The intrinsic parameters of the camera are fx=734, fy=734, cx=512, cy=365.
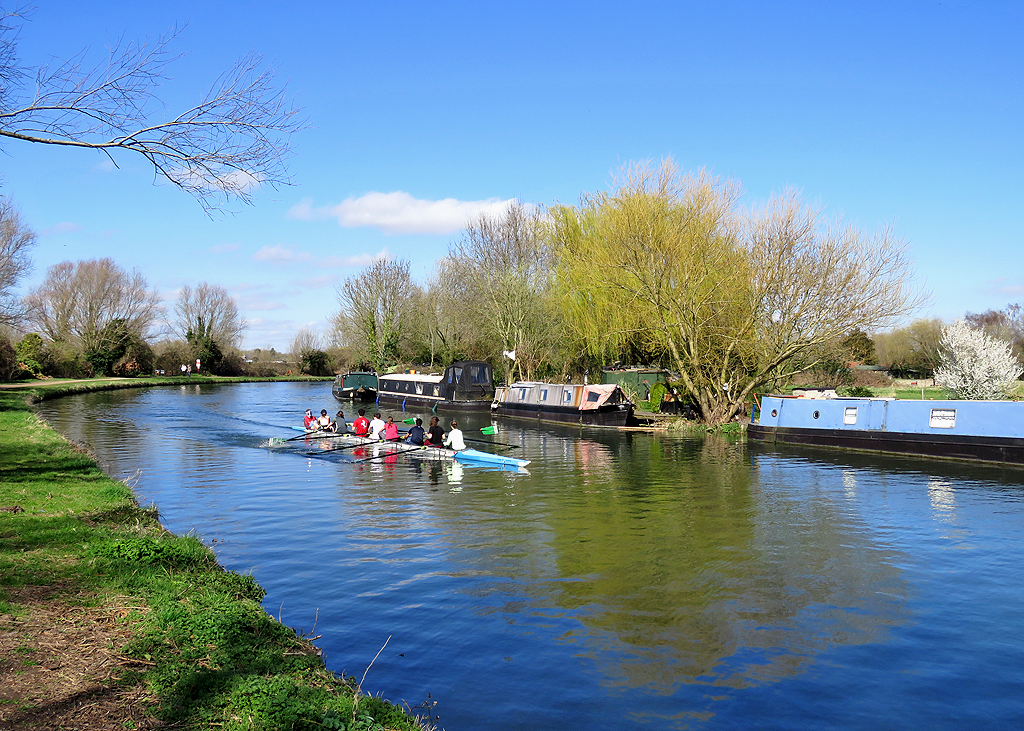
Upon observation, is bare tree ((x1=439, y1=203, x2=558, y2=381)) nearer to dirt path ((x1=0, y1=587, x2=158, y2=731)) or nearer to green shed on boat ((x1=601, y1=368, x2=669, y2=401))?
green shed on boat ((x1=601, y1=368, x2=669, y2=401))

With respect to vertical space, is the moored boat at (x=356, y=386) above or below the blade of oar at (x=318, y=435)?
above

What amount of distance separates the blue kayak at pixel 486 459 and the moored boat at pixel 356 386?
2869 cm

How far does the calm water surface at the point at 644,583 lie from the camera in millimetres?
7293

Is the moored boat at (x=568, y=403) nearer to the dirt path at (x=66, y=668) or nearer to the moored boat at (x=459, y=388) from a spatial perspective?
the moored boat at (x=459, y=388)

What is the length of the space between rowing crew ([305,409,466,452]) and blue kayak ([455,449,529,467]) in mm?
388

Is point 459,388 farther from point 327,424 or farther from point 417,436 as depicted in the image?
point 417,436

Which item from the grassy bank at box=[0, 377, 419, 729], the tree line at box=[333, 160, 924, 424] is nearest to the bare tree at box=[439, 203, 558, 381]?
the tree line at box=[333, 160, 924, 424]

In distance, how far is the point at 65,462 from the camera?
16.4m

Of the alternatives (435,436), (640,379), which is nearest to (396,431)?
(435,436)

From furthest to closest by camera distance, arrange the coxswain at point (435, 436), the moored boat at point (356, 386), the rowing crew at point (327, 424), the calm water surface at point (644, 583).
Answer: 1. the moored boat at point (356, 386)
2. the rowing crew at point (327, 424)
3. the coxswain at point (435, 436)
4. the calm water surface at point (644, 583)

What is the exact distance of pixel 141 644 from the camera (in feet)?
20.6

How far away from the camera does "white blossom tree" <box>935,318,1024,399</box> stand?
1321 inches

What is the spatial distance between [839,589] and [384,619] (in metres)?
6.50

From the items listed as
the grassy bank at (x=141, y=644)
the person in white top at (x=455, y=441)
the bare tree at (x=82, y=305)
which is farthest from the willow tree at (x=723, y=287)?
the bare tree at (x=82, y=305)
